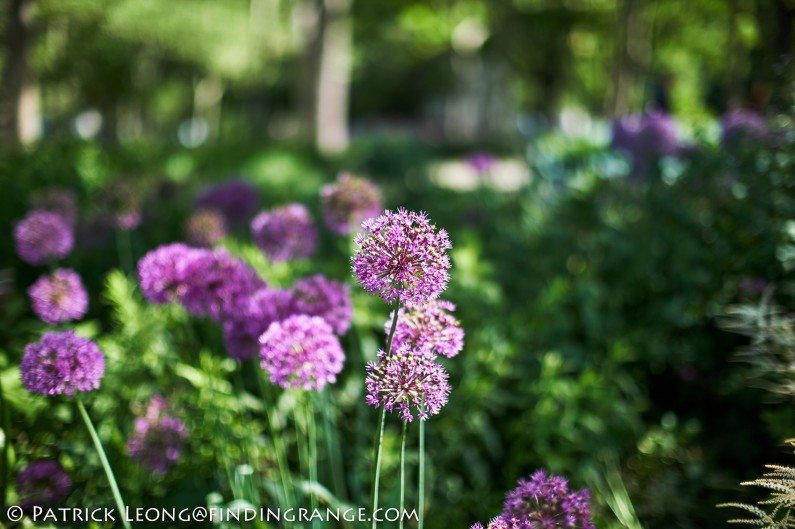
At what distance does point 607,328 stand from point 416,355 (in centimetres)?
250

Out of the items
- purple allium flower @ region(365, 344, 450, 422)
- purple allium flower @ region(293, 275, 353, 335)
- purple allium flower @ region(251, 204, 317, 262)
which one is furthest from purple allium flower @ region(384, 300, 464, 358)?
purple allium flower @ region(251, 204, 317, 262)

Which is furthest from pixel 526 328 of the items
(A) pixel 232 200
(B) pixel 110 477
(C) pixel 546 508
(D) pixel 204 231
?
(B) pixel 110 477

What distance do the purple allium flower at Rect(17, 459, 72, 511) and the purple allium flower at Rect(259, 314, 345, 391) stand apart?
3.04 feet

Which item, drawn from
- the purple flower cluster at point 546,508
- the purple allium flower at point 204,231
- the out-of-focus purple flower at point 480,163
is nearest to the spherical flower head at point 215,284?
the purple flower cluster at point 546,508

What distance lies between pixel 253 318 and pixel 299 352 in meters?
0.32

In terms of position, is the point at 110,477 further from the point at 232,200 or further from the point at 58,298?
the point at 232,200

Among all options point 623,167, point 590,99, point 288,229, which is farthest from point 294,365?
point 590,99

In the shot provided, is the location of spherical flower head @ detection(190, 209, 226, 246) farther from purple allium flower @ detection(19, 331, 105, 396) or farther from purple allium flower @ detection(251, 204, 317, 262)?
purple allium flower @ detection(19, 331, 105, 396)

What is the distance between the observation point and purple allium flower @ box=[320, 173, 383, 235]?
8.16 feet

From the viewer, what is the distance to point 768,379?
114 inches

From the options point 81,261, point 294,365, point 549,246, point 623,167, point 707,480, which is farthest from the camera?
point 623,167

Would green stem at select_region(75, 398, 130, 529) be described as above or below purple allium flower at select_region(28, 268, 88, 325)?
below

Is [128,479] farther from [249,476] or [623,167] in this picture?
[623,167]

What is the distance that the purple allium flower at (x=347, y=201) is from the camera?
8.16 ft
